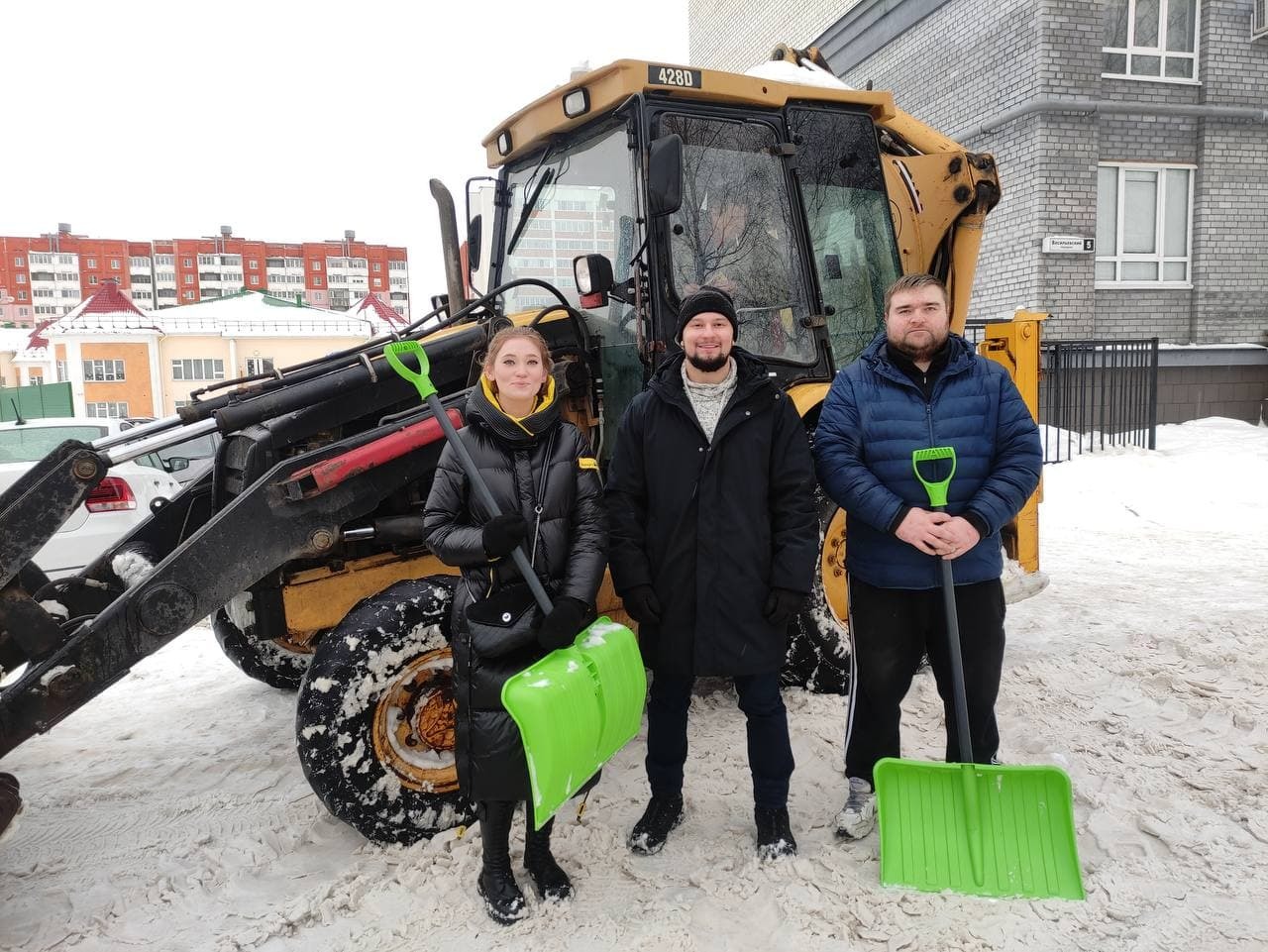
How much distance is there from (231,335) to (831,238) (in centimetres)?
3530

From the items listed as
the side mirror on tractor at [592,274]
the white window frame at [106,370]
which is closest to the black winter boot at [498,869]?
the side mirror on tractor at [592,274]

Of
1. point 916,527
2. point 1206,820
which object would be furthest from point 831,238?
point 1206,820

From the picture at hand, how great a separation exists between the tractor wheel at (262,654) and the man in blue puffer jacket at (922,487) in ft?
9.75

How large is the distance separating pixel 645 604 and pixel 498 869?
0.91 metres

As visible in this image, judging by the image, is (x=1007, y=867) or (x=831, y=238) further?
(x=831, y=238)

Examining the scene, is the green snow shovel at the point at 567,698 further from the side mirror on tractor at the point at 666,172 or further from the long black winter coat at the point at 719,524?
the side mirror on tractor at the point at 666,172

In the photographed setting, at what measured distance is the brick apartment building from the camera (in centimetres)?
8219

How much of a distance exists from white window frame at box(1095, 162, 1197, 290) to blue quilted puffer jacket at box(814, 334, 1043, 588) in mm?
11019

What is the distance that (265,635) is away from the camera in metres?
3.45

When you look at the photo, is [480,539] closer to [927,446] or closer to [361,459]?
[361,459]

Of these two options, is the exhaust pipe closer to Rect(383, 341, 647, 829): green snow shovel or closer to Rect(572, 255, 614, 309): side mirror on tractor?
Rect(572, 255, 614, 309): side mirror on tractor

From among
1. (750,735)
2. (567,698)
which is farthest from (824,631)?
(567,698)

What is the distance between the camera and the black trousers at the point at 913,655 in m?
2.84

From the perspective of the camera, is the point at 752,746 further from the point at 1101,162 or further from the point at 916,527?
the point at 1101,162
